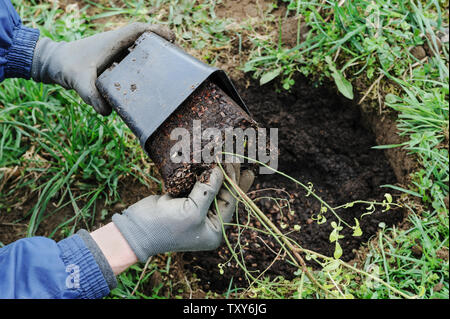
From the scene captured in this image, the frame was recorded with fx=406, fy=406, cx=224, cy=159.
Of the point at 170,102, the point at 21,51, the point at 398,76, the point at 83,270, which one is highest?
the point at 21,51

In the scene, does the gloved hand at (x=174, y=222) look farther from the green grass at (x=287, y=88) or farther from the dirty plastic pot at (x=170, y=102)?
the green grass at (x=287, y=88)

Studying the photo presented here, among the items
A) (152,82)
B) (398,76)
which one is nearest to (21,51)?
(152,82)

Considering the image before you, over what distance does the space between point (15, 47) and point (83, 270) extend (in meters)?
0.98

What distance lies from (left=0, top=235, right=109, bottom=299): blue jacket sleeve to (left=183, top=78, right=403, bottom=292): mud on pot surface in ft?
1.79

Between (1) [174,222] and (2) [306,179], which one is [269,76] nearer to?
(2) [306,179]

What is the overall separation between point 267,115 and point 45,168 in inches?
43.0

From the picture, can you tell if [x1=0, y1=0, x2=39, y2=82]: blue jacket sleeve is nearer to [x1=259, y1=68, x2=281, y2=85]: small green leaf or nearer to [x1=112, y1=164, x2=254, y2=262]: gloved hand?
[x1=112, y1=164, x2=254, y2=262]: gloved hand

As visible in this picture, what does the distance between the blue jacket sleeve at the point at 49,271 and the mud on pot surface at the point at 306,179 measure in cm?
55

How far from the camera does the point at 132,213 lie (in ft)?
4.87

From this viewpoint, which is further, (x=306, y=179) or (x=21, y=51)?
(x=306, y=179)

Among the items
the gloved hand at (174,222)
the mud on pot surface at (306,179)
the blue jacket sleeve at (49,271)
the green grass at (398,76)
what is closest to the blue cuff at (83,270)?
the blue jacket sleeve at (49,271)

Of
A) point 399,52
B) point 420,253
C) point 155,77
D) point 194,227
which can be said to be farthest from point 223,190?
point 399,52

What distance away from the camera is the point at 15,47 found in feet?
5.48

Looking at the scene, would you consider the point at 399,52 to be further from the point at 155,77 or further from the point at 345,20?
the point at 155,77
